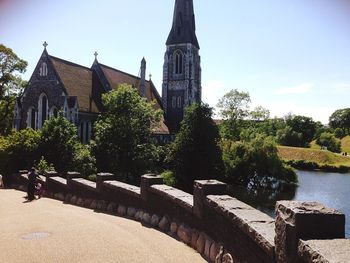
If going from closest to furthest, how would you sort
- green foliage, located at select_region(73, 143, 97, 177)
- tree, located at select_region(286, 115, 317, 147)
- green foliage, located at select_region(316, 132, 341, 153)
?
green foliage, located at select_region(73, 143, 97, 177), green foliage, located at select_region(316, 132, 341, 153), tree, located at select_region(286, 115, 317, 147)

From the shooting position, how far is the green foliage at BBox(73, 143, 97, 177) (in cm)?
2300

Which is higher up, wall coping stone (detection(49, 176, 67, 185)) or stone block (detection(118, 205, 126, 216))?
wall coping stone (detection(49, 176, 67, 185))

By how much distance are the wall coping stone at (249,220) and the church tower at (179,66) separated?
125 ft

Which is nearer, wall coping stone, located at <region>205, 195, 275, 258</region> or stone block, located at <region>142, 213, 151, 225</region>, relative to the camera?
wall coping stone, located at <region>205, 195, 275, 258</region>

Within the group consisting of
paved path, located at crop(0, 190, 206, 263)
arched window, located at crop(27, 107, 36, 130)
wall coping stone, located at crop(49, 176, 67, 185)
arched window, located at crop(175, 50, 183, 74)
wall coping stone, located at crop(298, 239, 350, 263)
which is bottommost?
paved path, located at crop(0, 190, 206, 263)

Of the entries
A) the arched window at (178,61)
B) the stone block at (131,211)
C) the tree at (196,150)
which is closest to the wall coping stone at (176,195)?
the stone block at (131,211)

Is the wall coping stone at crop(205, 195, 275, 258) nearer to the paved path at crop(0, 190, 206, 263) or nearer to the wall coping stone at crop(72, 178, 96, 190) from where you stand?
the paved path at crop(0, 190, 206, 263)

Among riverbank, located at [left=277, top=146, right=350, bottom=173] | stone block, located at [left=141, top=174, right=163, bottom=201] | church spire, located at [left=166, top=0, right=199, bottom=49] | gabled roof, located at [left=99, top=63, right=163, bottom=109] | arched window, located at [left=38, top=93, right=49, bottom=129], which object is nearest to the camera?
stone block, located at [left=141, top=174, right=163, bottom=201]

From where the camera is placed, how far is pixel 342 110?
11169 cm

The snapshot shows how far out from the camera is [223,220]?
19.2ft

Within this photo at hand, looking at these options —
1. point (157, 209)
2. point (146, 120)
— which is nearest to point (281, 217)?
point (157, 209)

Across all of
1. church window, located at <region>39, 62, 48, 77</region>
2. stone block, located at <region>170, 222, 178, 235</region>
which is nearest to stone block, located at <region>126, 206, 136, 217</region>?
stone block, located at <region>170, 222, 178, 235</region>

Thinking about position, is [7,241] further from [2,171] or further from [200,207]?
[2,171]

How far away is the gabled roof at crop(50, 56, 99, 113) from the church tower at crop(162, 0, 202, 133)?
10.7 m
